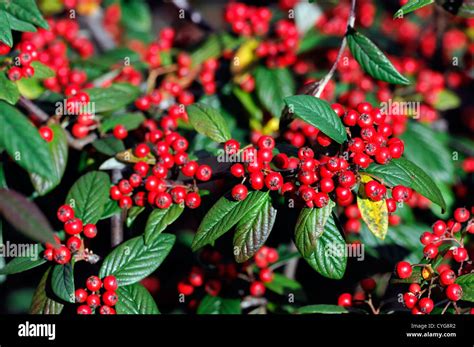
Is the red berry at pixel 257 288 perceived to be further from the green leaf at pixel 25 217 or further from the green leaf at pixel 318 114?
the green leaf at pixel 25 217

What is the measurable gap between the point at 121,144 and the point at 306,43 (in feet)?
4.27

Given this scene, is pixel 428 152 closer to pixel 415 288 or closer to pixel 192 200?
pixel 415 288

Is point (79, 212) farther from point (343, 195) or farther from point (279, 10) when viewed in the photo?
point (279, 10)

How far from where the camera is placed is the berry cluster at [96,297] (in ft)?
6.06

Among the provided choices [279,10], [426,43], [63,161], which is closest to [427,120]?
[426,43]

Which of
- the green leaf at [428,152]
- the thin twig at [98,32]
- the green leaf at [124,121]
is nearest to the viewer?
the green leaf at [124,121]

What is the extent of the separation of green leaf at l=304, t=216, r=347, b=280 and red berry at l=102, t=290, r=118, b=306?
0.65 m

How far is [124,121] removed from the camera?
231cm

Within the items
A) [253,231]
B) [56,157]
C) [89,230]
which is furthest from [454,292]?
[56,157]

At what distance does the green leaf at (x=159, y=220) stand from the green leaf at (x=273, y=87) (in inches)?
36.3

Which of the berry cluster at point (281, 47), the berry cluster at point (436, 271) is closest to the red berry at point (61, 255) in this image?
the berry cluster at point (436, 271)

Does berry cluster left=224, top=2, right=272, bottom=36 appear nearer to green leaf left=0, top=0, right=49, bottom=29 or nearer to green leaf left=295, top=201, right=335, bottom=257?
green leaf left=0, top=0, right=49, bottom=29

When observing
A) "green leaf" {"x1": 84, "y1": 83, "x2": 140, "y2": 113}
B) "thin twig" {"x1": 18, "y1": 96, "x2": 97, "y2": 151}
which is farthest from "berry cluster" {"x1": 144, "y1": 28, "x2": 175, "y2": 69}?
"thin twig" {"x1": 18, "y1": 96, "x2": 97, "y2": 151}

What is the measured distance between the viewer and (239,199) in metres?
1.82
